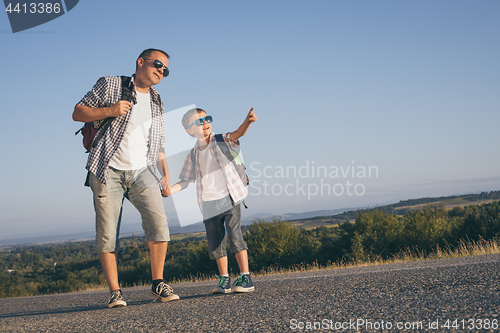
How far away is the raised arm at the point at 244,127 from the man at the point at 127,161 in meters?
0.78

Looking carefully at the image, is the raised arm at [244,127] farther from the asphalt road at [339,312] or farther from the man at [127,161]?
the asphalt road at [339,312]

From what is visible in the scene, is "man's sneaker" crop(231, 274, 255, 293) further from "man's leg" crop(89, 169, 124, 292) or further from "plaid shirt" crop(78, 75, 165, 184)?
"plaid shirt" crop(78, 75, 165, 184)

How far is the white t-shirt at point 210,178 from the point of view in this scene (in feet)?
14.0

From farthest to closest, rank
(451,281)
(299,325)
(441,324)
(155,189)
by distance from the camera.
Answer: (155,189) < (451,281) < (299,325) < (441,324)

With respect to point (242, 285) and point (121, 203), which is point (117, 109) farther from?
point (242, 285)

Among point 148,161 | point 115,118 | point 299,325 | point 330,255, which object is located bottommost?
point 330,255

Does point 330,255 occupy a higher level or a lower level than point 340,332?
lower

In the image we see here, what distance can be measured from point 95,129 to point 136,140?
15.0 inches

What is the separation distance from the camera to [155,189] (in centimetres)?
385

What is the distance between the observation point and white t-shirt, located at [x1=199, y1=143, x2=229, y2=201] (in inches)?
167

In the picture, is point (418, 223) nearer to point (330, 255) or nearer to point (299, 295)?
point (330, 255)

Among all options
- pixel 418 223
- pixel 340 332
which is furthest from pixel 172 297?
pixel 418 223

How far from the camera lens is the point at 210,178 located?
4359 mm

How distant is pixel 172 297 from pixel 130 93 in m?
1.96
